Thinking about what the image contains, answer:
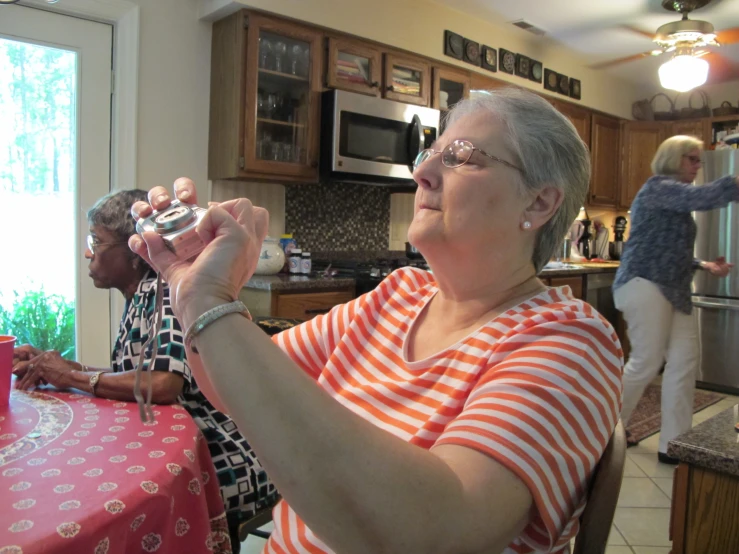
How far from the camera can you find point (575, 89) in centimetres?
489

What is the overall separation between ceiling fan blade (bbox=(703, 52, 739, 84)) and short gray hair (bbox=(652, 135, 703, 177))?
2.67 metres

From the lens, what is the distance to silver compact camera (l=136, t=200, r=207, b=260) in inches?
26.2

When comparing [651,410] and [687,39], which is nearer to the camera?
[651,410]

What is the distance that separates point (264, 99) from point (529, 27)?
2196 mm

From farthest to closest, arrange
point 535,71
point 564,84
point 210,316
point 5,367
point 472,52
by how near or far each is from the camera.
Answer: point 564,84
point 535,71
point 472,52
point 5,367
point 210,316

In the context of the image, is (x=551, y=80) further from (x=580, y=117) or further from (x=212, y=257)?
(x=212, y=257)

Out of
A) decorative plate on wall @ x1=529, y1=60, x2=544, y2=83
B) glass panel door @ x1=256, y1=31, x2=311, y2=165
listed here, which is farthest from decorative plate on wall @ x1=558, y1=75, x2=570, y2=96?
glass panel door @ x1=256, y1=31, x2=311, y2=165

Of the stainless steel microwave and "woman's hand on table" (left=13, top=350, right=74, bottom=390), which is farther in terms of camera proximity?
the stainless steel microwave

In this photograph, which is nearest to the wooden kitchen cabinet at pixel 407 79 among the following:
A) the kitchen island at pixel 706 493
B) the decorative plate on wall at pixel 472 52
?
the decorative plate on wall at pixel 472 52

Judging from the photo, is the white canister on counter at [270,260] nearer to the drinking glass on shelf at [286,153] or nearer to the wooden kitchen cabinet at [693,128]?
the drinking glass on shelf at [286,153]

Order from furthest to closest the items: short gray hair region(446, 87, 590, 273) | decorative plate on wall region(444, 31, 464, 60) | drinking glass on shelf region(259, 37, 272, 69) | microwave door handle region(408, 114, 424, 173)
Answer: decorative plate on wall region(444, 31, 464, 60), microwave door handle region(408, 114, 424, 173), drinking glass on shelf region(259, 37, 272, 69), short gray hair region(446, 87, 590, 273)

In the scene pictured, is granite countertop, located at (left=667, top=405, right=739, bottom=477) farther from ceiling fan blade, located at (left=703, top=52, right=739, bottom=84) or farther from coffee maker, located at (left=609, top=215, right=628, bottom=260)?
coffee maker, located at (left=609, top=215, right=628, bottom=260)

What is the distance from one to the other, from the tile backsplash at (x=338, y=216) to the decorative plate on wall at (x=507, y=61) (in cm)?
128

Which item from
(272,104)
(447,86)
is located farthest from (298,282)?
(447,86)
